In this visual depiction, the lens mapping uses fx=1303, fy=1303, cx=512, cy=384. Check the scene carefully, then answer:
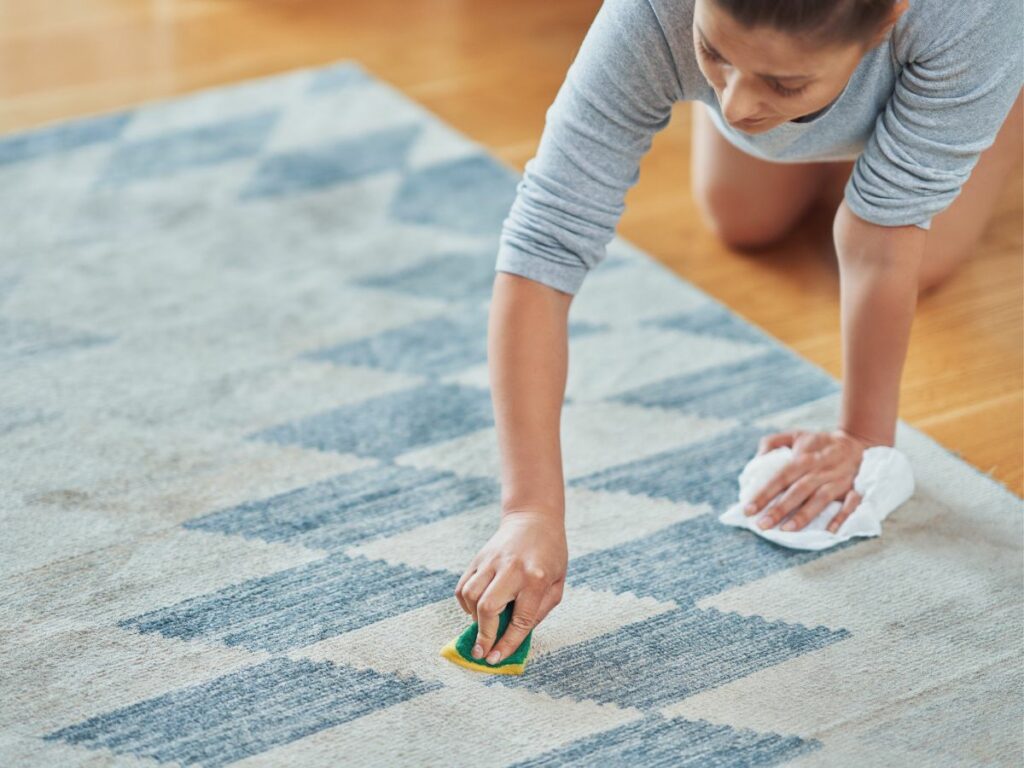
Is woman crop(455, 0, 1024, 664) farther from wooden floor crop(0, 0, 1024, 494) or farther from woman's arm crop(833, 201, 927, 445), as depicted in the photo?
wooden floor crop(0, 0, 1024, 494)

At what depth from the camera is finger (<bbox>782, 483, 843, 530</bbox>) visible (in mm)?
1111

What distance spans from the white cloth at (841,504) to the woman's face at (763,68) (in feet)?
1.18

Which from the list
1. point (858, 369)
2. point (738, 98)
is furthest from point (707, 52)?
point (858, 369)

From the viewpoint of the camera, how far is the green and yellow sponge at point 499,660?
963mm

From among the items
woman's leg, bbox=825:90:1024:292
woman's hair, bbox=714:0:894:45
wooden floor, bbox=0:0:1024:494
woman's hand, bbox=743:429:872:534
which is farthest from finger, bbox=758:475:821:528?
woman's hair, bbox=714:0:894:45

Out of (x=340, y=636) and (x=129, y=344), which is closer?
(x=340, y=636)

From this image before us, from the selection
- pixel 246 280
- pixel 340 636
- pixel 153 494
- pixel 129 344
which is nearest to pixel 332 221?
pixel 246 280

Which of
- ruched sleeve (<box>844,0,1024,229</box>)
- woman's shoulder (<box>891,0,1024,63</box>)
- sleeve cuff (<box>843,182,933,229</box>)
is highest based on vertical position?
woman's shoulder (<box>891,0,1024,63</box>)

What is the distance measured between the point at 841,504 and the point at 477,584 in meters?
0.36

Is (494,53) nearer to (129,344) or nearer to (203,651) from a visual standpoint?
(129,344)

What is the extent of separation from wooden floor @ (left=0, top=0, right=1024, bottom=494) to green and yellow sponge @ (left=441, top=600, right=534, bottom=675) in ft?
1.69

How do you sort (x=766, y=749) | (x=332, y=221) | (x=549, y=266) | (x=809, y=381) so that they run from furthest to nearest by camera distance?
(x=332, y=221), (x=809, y=381), (x=549, y=266), (x=766, y=749)

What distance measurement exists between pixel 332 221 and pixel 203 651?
2.40 feet

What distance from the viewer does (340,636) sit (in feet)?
3.31
